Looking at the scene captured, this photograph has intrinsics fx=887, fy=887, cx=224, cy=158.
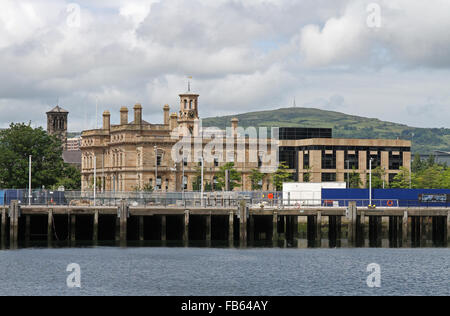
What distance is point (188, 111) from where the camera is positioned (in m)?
187

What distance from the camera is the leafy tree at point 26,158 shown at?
144 meters

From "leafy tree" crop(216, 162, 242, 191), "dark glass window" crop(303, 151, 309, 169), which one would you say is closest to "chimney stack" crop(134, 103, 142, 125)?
"leafy tree" crop(216, 162, 242, 191)

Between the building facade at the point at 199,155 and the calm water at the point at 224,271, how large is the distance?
8812 centimetres

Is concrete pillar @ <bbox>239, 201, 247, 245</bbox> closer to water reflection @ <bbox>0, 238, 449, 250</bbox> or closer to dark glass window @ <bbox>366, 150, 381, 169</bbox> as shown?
water reflection @ <bbox>0, 238, 449, 250</bbox>

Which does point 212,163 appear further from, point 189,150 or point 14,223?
point 14,223

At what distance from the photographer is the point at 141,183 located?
174000 mm

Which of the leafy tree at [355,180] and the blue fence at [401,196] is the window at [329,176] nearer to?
the leafy tree at [355,180]

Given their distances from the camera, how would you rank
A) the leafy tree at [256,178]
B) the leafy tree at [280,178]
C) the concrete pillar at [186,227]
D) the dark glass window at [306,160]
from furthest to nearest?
the dark glass window at [306,160]
the leafy tree at [256,178]
the leafy tree at [280,178]
the concrete pillar at [186,227]

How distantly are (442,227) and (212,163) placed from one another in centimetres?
8579

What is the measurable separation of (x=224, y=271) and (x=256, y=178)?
104m

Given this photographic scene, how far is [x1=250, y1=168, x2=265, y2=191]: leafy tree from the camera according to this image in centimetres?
17362

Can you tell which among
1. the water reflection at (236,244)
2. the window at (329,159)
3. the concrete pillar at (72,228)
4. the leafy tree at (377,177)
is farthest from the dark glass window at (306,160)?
the concrete pillar at (72,228)

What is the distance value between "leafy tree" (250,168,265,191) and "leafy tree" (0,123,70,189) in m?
38.3
